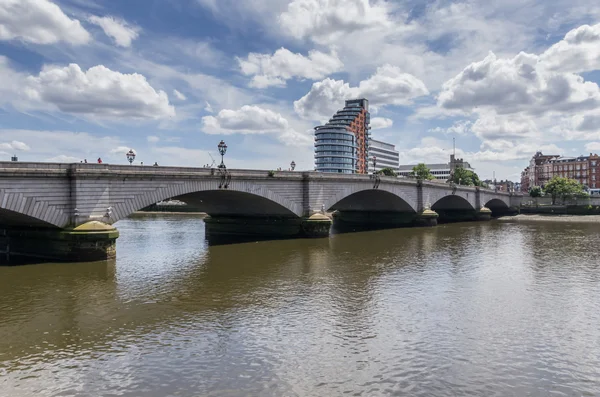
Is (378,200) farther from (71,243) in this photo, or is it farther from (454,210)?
(71,243)

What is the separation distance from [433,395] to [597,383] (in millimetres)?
4528

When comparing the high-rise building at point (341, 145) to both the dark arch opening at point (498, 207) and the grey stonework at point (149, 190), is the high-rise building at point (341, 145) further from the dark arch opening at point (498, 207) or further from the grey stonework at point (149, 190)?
the grey stonework at point (149, 190)

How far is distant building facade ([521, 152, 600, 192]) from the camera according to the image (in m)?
156

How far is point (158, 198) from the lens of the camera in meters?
35.3

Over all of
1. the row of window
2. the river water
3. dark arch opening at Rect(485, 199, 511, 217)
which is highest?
the row of window

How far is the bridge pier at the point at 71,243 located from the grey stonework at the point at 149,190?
68cm

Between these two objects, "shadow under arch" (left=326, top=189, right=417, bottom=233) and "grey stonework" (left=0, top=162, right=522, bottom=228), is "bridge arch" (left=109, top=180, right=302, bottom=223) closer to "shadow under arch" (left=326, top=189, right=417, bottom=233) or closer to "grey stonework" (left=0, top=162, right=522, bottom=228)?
"grey stonework" (left=0, top=162, right=522, bottom=228)

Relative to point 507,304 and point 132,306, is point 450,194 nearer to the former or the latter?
point 507,304

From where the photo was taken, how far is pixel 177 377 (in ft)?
41.0

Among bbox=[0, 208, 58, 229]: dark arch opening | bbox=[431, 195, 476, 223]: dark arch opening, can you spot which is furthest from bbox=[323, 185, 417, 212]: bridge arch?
bbox=[0, 208, 58, 229]: dark arch opening

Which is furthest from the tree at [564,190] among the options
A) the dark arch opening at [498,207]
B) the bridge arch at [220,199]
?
the bridge arch at [220,199]

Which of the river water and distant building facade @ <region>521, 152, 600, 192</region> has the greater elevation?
distant building facade @ <region>521, 152, 600, 192</region>

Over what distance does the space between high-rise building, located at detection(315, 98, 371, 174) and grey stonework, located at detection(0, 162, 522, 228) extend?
102 m

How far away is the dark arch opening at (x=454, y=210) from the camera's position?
86.4m
